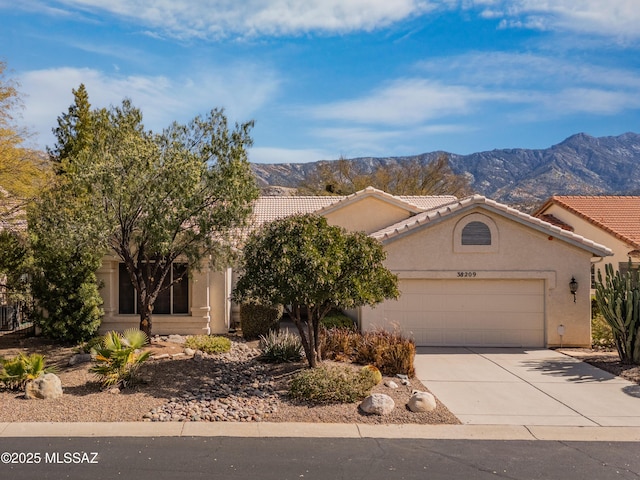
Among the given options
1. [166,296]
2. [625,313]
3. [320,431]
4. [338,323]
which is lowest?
[320,431]

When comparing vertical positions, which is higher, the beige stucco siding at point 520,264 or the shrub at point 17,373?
the beige stucco siding at point 520,264

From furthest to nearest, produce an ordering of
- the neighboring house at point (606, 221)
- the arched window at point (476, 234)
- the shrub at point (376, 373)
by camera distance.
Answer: the neighboring house at point (606, 221) → the arched window at point (476, 234) → the shrub at point (376, 373)

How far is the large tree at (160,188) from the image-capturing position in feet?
39.7

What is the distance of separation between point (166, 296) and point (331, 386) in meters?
8.82

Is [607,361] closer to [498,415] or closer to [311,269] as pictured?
[498,415]

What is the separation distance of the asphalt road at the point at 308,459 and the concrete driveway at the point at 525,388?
4.24ft

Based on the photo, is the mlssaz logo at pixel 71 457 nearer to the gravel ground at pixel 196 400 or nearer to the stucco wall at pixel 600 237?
the gravel ground at pixel 196 400

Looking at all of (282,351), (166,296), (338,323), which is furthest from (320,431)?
(166,296)

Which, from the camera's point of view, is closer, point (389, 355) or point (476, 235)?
point (389, 355)

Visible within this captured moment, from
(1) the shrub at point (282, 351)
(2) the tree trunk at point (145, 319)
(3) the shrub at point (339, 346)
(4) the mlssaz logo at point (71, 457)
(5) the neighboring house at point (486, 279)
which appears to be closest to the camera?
(4) the mlssaz logo at point (71, 457)

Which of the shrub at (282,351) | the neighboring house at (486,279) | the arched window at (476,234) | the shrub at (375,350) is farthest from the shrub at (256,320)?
the arched window at (476,234)

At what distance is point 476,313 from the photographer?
1585 cm

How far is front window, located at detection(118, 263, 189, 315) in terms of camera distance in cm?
1697

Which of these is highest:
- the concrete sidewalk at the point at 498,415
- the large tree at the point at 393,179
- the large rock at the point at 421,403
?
the large tree at the point at 393,179
